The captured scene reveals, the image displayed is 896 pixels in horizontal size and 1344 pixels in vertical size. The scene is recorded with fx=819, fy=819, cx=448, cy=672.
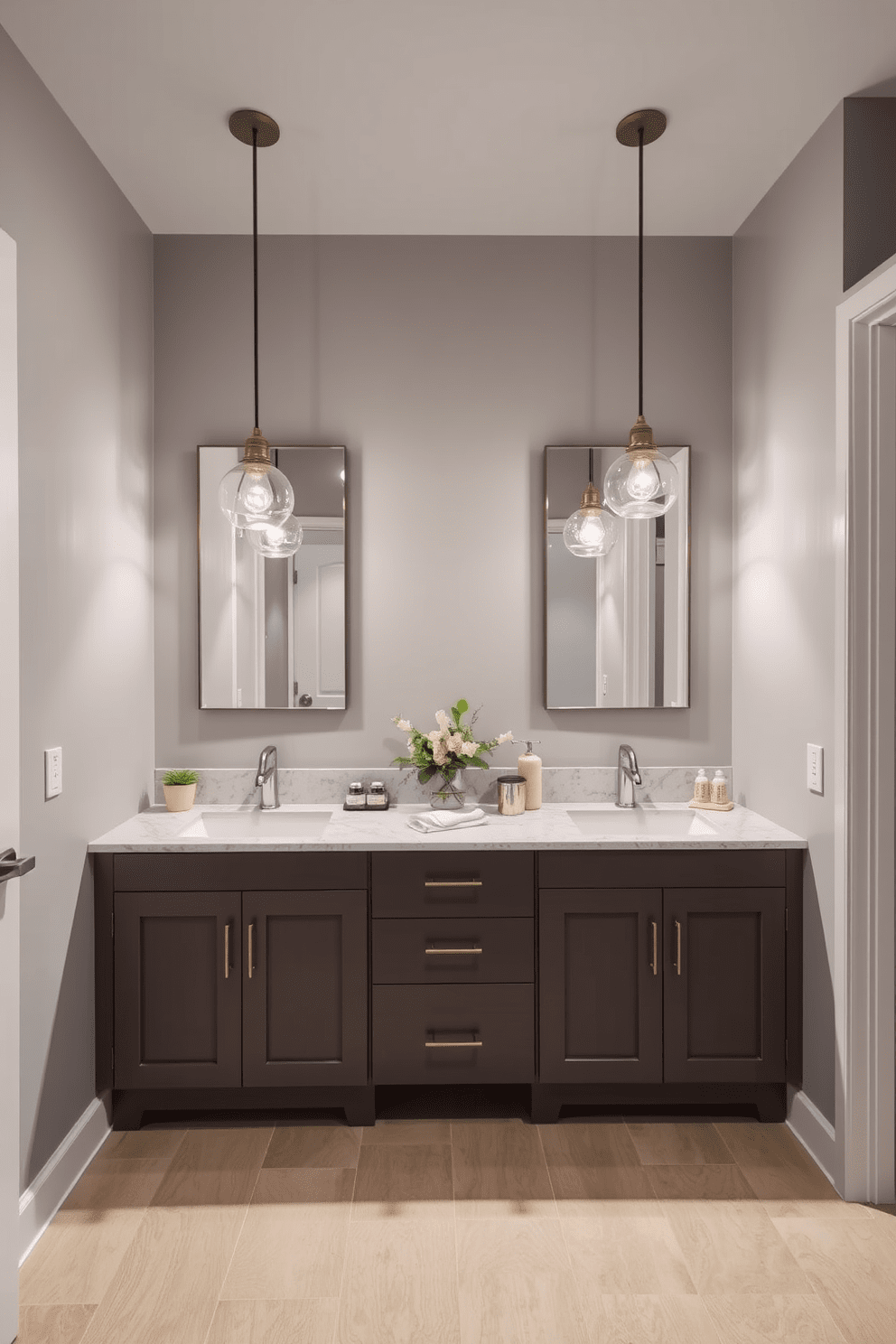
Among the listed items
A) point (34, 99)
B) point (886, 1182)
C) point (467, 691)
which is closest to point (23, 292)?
point (34, 99)

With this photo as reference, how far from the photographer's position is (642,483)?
2.18 m

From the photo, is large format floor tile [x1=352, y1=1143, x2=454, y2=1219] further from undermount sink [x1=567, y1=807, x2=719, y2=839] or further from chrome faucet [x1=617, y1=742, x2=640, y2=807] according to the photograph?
chrome faucet [x1=617, y1=742, x2=640, y2=807]

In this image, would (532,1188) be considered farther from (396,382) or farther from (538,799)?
(396,382)

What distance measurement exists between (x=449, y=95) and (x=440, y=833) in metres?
1.99

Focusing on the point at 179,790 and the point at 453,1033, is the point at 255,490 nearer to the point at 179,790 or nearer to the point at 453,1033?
the point at 179,790

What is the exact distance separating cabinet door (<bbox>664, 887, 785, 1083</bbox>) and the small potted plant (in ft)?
5.16

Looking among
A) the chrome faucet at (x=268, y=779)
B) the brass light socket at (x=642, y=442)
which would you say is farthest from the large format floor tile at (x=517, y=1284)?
the brass light socket at (x=642, y=442)

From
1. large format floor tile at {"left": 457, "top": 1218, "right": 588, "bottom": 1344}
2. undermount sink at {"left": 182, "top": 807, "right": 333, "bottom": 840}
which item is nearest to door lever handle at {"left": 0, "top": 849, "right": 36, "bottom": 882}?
undermount sink at {"left": 182, "top": 807, "right": 333, "bottom": 840}

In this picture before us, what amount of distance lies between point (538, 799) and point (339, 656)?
0.85m

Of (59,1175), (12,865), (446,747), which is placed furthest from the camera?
(446,747)

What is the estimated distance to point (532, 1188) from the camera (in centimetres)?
213

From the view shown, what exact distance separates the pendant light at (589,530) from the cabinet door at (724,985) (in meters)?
1.06

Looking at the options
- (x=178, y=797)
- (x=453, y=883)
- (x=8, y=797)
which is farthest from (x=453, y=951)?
(x=8, y=797)

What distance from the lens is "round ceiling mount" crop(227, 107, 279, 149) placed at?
2164mm
